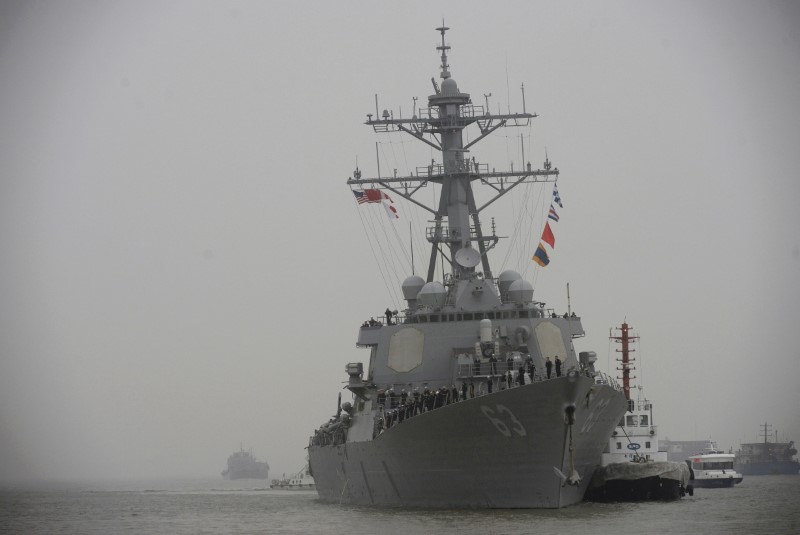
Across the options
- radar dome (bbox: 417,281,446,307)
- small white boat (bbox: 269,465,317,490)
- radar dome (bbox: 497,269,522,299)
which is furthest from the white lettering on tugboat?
small white boat (bbox: 269,465,317,490)

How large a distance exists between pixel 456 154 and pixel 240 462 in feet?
318

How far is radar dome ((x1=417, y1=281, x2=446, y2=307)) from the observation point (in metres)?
36.1

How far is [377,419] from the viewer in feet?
114

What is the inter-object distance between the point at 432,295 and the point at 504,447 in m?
7.61

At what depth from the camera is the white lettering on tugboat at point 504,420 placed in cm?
2888

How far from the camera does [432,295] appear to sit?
3612cm

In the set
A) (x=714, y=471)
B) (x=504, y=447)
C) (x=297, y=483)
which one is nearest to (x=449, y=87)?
(x=504, y=447)

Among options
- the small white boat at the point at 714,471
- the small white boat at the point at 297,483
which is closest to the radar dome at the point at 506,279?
the small white boat at the point at 714,471

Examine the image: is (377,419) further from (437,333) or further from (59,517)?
(59,517)

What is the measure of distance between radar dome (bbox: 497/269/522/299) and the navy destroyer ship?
39 mm

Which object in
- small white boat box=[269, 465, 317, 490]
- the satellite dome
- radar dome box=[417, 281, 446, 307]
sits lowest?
small white boat box=[269, 465, 317, 490]

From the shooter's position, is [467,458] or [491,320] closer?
[467,458]

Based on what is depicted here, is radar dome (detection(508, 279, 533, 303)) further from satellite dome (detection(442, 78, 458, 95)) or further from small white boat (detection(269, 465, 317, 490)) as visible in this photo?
small white boat (detection(269, 465, 317, 490))

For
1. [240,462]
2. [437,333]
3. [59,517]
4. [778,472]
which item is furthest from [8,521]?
[240,462]
